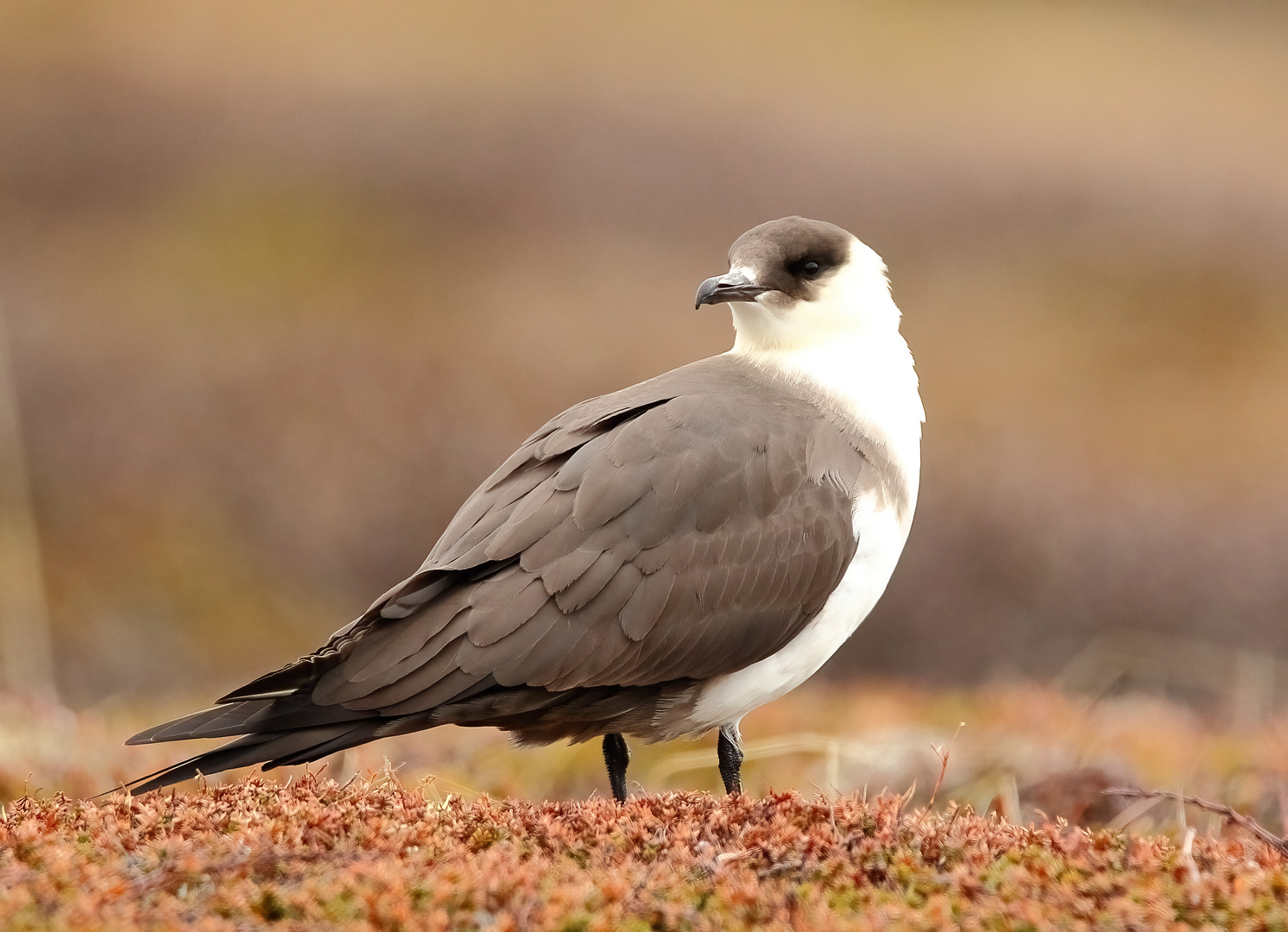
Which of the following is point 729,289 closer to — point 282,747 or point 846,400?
point 846,400

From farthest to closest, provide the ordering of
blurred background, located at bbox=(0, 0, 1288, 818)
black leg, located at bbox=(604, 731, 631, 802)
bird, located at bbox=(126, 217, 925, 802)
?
1. blurred background, located at bbox=(0, 0, 1288, 818)
2. black leg, located at bbox=(604, 731, 631, 802)
3. bird, located at bbox=(126, 217, 925, 802)

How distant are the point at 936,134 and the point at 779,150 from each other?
324 centimetres

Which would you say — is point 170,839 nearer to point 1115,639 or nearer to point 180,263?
point 1115,639

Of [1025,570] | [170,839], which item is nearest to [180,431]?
[1025,570]

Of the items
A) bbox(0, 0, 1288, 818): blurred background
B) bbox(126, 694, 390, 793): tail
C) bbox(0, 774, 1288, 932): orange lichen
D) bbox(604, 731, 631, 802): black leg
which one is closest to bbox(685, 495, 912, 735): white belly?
bbox(604, 731, 631, 802): black leg

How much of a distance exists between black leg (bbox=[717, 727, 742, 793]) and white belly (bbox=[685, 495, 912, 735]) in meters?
0.06

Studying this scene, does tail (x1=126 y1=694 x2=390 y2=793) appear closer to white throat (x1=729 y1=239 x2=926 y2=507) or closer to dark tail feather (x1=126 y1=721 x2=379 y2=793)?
dark tail feather (x1=126 y1=721 x2=379 y2=793)

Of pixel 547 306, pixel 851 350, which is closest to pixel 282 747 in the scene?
pixel 851 350

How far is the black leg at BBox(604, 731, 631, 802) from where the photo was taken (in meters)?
4.82

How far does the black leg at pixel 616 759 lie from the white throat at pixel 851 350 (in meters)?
1.53

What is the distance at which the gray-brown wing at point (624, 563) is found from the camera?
171 inches

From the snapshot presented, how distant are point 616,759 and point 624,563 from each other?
86 centimetres

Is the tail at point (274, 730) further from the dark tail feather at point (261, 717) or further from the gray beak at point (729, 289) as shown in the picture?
the gray beak at point (729, 289)

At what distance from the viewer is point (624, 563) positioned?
455 centimetres
